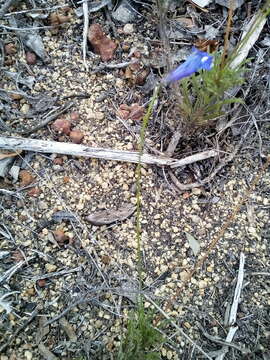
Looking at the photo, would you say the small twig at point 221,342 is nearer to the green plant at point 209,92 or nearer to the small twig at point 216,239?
the small twig at point 216,239

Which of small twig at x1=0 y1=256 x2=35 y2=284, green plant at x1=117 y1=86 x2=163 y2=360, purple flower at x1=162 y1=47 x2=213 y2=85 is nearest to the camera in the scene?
green plant at x1=117 y1=86 x2=163 y2=360

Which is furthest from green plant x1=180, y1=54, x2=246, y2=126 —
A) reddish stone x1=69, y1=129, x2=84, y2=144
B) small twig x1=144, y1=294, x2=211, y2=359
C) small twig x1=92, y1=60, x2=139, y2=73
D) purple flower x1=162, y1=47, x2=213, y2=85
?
small twig x1=144, y1=294, x2=211, y2=359

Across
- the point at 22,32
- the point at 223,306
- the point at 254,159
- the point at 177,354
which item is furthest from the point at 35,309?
the point at 22,32

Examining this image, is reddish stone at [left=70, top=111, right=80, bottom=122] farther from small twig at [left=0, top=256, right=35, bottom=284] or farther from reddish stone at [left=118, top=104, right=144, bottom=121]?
small twig at [left=0, top=256, right=35, bottom=284]

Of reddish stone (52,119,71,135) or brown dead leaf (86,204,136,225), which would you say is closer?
brown dead leaf (86,204,136,225)

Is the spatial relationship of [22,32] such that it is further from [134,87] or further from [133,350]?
[133,350]

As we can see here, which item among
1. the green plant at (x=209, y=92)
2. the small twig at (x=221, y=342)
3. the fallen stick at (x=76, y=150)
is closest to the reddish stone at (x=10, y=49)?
the fallen stick at (x=76, y=150)
